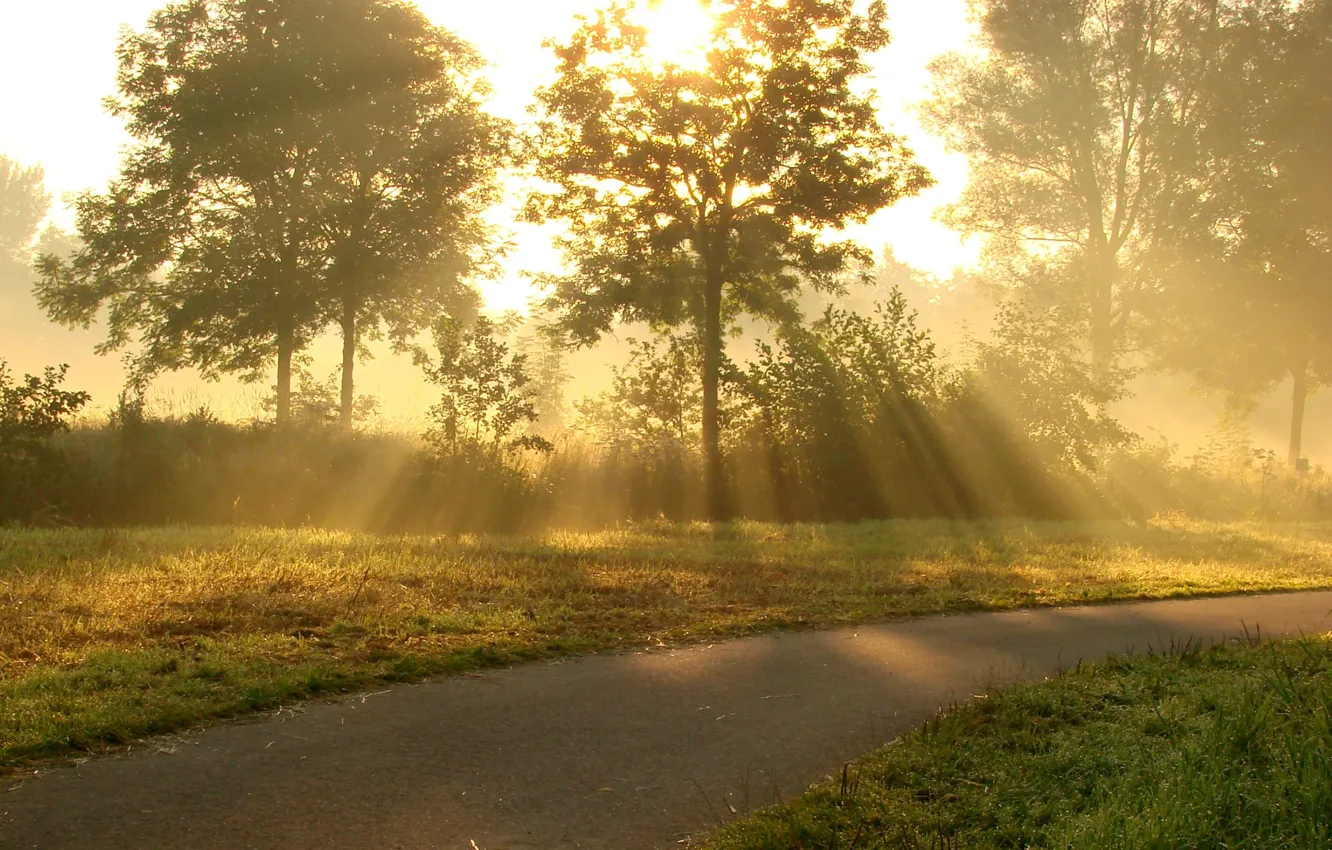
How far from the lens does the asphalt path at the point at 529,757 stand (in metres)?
4.79

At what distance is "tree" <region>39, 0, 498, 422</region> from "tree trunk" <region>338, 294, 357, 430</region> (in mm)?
95

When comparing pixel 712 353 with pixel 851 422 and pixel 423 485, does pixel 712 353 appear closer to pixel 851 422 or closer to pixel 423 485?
pixel 851 422

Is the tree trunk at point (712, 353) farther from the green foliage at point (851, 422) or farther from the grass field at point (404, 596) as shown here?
the grass field at point (404, 596)

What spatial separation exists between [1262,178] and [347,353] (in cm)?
2763

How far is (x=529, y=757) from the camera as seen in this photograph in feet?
19.2

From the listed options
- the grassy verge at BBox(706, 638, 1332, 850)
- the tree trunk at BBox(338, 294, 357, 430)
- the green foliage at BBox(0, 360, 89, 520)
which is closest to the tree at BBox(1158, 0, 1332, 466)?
the tree trunk at BBox(338, 294, 357, 430)

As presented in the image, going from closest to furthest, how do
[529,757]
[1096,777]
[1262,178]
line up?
[1096,777], [529,757], [1262,178]

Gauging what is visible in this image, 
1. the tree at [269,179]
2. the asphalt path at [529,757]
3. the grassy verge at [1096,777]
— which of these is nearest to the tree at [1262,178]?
the tree at [269,179]

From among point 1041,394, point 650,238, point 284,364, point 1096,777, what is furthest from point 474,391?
point 1096,777

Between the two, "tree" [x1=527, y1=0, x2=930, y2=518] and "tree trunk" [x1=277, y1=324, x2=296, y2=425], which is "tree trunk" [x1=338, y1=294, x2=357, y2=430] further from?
"tree" [x1=527, y1=0, x2=930, y2=518]

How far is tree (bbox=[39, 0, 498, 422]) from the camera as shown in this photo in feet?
86.9

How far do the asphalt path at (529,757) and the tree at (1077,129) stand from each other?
30095 millimetres

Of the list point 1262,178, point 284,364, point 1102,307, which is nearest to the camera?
point 284,364

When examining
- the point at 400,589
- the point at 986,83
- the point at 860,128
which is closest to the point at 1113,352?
the point at 986,83
